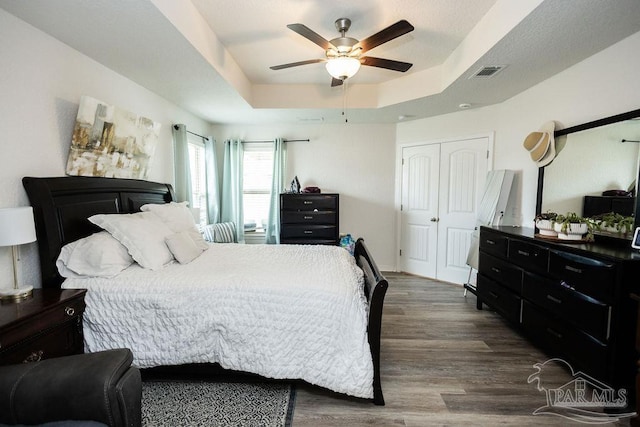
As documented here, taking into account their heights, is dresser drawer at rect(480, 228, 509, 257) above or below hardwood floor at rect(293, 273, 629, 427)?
above

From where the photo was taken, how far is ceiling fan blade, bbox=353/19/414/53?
6.05ft

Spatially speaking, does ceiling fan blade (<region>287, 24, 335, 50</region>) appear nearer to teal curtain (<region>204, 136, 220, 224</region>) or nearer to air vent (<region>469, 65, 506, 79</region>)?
air vent (<region>469, 65, 506, 79</region>)

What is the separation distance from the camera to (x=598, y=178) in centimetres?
231

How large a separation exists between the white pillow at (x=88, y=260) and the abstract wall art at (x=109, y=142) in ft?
2.16

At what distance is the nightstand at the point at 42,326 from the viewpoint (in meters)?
1.35

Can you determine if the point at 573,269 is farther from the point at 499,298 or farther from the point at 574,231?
the point at 499,298

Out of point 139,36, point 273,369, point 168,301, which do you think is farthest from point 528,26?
point 168,301

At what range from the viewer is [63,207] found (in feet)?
6.48

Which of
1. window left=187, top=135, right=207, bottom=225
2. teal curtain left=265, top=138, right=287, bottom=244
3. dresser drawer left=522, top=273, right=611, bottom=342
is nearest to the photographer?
dresser drawer left=522, top=273, right=611, bottom=342

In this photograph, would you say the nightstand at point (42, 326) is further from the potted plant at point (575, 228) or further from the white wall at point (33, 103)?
the potted plant at point (575, 228)

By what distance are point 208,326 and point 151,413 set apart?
593 mm

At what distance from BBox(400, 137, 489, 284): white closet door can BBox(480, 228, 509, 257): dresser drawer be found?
2.89 feet

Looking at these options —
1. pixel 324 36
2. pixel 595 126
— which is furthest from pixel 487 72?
pixel 324 36

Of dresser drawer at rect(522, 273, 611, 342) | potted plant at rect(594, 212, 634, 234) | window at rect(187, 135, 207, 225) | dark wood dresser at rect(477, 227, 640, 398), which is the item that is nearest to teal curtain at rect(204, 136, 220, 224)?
window at rect(187, 135, 207, 225)
